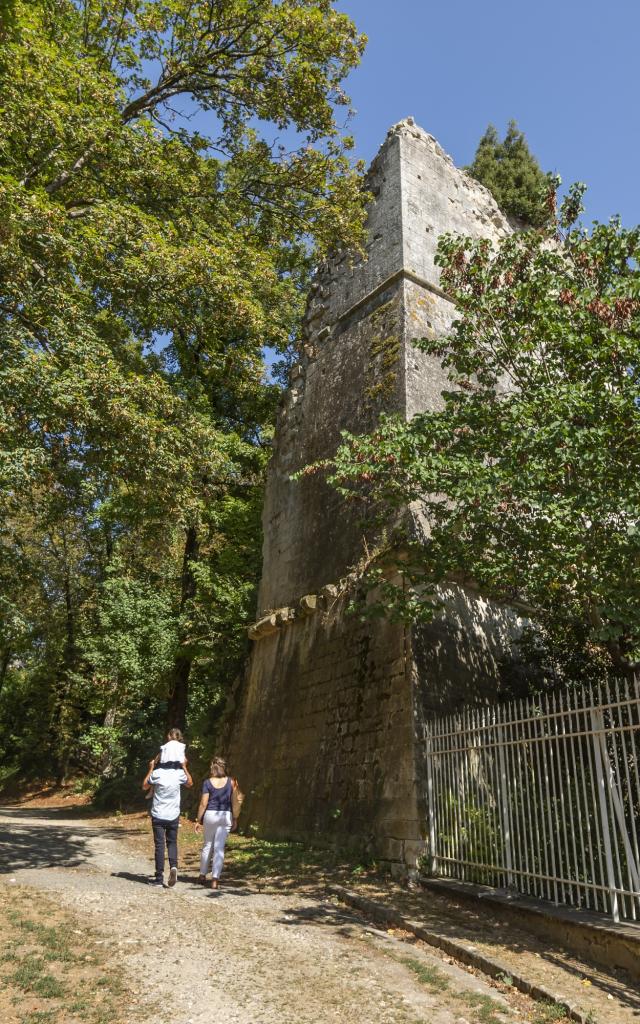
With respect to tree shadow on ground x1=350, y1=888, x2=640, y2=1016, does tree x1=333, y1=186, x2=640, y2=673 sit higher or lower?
higher

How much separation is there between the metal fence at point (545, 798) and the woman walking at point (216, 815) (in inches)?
87.4

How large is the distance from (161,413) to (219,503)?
778 cm

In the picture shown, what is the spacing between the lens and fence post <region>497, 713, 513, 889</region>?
642cm

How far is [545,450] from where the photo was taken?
6082mm

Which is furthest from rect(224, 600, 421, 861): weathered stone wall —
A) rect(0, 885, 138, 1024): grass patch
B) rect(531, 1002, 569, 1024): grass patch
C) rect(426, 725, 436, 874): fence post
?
rect(0, 885, 138, 1024): grass patch

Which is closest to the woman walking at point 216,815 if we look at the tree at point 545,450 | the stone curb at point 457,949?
the stone curb at point 457,949

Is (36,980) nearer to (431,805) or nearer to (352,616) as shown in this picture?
(431,805)

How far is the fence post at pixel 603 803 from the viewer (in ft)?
16.6

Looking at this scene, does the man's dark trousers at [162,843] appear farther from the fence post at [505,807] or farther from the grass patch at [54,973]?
the fence post at [505,807]

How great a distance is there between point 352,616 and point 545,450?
4.55 metres

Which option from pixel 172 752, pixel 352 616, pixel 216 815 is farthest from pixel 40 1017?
pixel 352 616

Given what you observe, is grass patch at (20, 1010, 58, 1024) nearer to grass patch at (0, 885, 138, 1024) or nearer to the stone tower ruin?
grass patch at (0, 885, 138, 1024)

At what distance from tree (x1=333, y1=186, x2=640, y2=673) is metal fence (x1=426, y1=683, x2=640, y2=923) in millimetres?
897

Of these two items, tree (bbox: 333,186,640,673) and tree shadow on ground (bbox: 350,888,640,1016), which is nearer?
tree shadow on ground (bbox: 350,888,640,1016)
